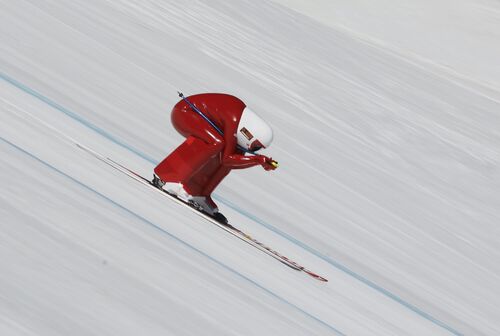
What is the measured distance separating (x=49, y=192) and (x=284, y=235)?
1.51 meters

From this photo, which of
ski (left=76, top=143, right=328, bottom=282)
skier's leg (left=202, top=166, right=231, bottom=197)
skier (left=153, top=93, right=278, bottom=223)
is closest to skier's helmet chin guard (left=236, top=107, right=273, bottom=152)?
skier (left=153, top=93, right=278, bottom=223)

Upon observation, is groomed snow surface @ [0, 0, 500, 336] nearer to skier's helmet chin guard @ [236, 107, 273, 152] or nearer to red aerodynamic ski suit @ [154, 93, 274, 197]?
red aerodynamic ski suit @ [154, 93, 274, 197]

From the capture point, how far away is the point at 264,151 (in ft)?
22.2

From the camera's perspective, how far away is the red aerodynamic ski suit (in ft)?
17.3

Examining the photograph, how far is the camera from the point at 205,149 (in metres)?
5.27

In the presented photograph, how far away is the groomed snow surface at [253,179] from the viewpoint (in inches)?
174

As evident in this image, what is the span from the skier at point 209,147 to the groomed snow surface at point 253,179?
0.16 metres

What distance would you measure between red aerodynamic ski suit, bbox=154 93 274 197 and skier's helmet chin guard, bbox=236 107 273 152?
3 cm

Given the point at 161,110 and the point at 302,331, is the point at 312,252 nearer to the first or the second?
the point at 302,331

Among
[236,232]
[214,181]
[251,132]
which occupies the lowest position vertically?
[236,232]

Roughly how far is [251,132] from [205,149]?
264mm

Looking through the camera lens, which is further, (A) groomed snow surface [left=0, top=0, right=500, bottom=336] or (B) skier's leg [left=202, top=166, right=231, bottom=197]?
(B) skier's leg [left=202, top=166, right=231, bottom=197]

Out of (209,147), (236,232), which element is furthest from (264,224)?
(209,147)

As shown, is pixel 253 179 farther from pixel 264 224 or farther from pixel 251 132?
pixel 251 132
